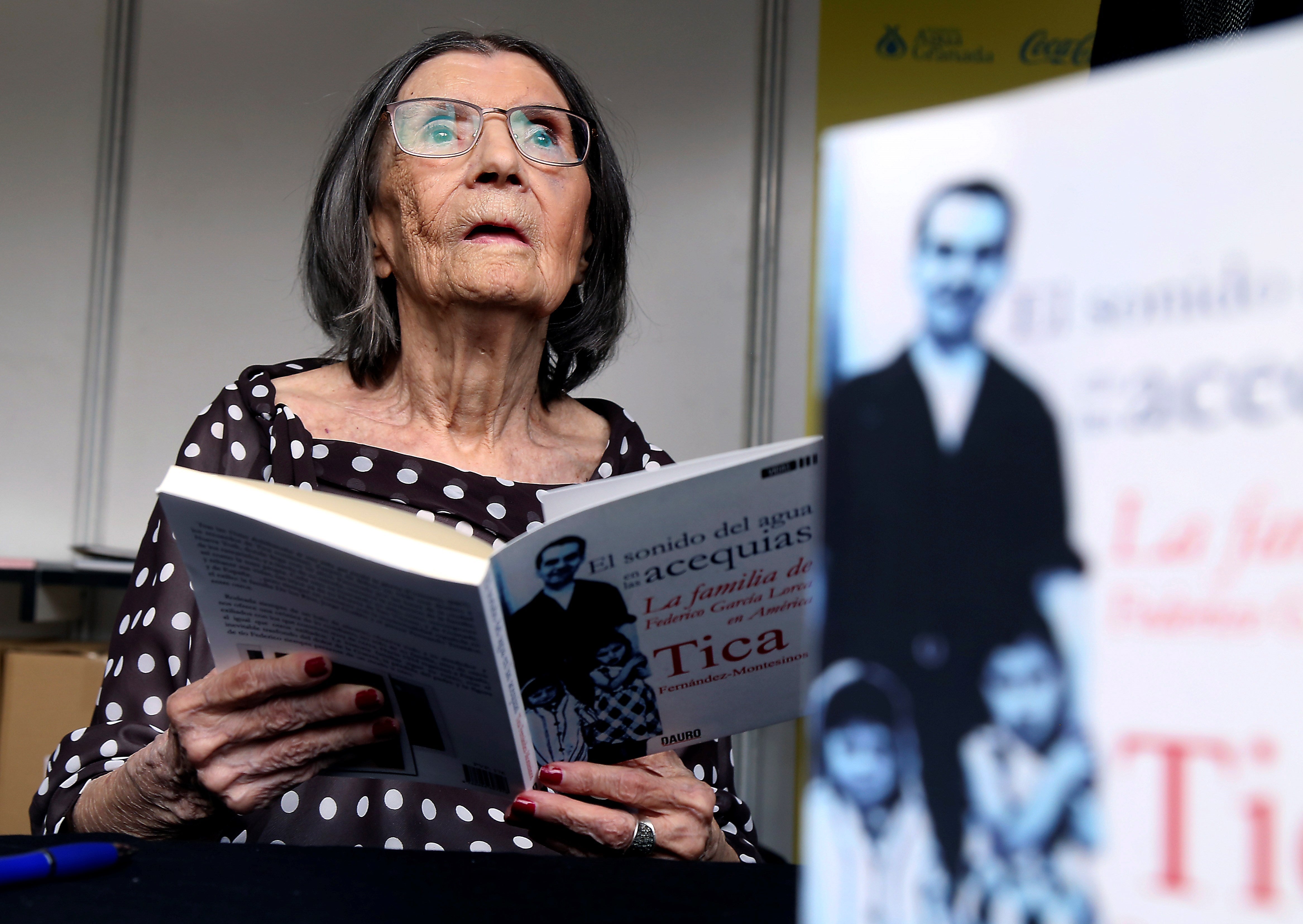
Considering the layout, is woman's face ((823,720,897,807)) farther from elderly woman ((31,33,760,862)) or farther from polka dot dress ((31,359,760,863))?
polka dot dress ((31,359,760,863))

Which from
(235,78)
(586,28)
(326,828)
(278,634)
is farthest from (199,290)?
(278,634)

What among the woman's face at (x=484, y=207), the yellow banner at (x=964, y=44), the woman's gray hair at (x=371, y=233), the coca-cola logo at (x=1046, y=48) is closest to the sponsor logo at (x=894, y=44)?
the yellow banner at (x=964, y=44)

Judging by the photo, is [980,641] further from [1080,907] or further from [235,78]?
[235,78]

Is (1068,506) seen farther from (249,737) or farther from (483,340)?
(483,340)

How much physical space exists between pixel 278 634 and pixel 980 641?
1.62 ft

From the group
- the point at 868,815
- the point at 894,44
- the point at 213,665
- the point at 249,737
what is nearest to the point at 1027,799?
the point at 868,815

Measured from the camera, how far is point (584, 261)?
1.35 metres

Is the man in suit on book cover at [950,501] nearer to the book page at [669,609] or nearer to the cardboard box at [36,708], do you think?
the book page at [669,609]

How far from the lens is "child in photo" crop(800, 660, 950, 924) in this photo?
0.84 ft

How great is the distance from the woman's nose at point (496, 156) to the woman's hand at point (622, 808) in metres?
0.63

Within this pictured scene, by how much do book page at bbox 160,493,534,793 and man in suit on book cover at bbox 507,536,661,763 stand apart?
0.07ft

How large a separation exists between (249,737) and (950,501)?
1.84 feet

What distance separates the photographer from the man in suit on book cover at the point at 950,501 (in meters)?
0.25

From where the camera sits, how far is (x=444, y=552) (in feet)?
1.79
